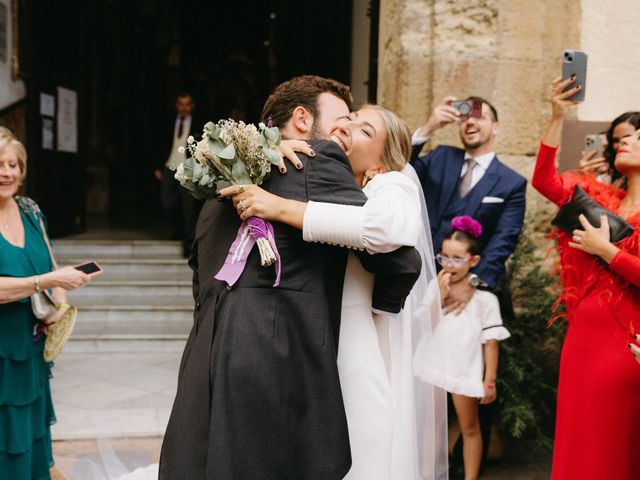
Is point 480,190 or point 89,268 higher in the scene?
point 480,190

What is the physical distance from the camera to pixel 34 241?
3.64 metres

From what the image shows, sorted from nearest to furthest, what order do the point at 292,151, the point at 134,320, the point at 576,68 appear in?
1. the point at 292,151
2. the point at 576,68
3. the point at 134,320

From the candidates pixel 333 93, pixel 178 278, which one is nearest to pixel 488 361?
pixel 333 93

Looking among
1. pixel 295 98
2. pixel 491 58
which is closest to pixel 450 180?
pixel 491 58

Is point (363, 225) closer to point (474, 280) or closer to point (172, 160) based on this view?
point (474, 280)

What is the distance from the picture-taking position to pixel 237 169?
2.05m

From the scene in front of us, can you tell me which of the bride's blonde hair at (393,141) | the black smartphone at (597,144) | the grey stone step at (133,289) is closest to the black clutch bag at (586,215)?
the black smartphone at (597,144)

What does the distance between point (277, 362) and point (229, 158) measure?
61 centimetres

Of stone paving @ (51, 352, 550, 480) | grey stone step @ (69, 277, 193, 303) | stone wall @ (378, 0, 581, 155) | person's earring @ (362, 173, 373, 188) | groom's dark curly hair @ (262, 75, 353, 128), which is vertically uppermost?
stone wall @ (378, 0, 581, 155)

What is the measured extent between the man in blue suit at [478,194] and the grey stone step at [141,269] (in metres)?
4.14

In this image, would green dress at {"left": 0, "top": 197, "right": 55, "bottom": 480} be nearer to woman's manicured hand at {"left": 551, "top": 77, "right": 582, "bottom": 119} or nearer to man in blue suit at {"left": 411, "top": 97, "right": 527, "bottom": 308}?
man in blue suit at {"left": 411, "top": 97, "right": 527, "bottom": 308}

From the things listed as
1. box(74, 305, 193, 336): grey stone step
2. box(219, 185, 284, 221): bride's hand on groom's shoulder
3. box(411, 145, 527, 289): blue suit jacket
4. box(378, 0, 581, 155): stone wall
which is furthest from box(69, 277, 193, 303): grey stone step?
box(219, 185, 284, 221): bride's hand on groom's shoulder

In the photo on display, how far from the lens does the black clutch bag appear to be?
296cm

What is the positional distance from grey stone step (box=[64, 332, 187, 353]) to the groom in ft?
15.2
